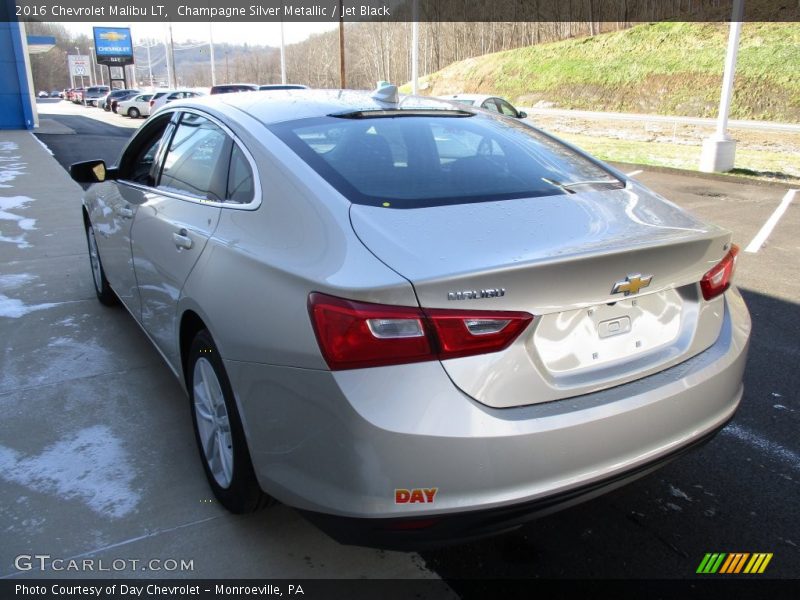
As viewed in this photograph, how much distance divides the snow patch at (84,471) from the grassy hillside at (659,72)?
35.9 meters

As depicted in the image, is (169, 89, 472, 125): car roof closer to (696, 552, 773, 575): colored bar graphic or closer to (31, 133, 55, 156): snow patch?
(696, 552, 773, 575): colored bar graphic

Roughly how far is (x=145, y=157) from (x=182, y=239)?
4.35 feet

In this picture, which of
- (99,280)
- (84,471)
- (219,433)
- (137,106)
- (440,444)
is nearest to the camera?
(440,444)

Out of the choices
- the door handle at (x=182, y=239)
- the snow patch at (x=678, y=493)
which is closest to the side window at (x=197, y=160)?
the door handle at (x=182, y=239)

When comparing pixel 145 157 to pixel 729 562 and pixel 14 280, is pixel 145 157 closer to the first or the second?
pixel 14 280

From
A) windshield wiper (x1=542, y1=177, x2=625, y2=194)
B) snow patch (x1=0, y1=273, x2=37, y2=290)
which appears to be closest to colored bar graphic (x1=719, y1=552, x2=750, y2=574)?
windshield wiper (x1=542, y1=177, x2=625, y2=194)

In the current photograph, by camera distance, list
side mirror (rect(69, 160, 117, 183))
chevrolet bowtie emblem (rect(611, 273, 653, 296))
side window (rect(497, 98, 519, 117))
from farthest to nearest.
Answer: side window (rect(497, 98, 519, 117))
side mirror (rect(69, 160, 117, 183))
chevrolet bowtie emblem (rect(611, 273, 653, 296))

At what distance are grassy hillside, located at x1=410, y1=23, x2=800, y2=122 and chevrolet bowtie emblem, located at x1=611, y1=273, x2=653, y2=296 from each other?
35.4 meters

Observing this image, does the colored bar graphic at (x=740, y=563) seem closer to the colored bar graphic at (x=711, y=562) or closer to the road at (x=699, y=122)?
the colored bar graphic at (x=711, y=562)

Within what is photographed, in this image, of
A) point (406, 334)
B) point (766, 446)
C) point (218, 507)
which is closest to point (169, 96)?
point (218, 507)

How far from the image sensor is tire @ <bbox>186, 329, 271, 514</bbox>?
93.1 inches

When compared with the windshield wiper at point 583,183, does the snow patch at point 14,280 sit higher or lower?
lower

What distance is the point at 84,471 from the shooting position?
292cm

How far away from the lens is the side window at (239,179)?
250cm
